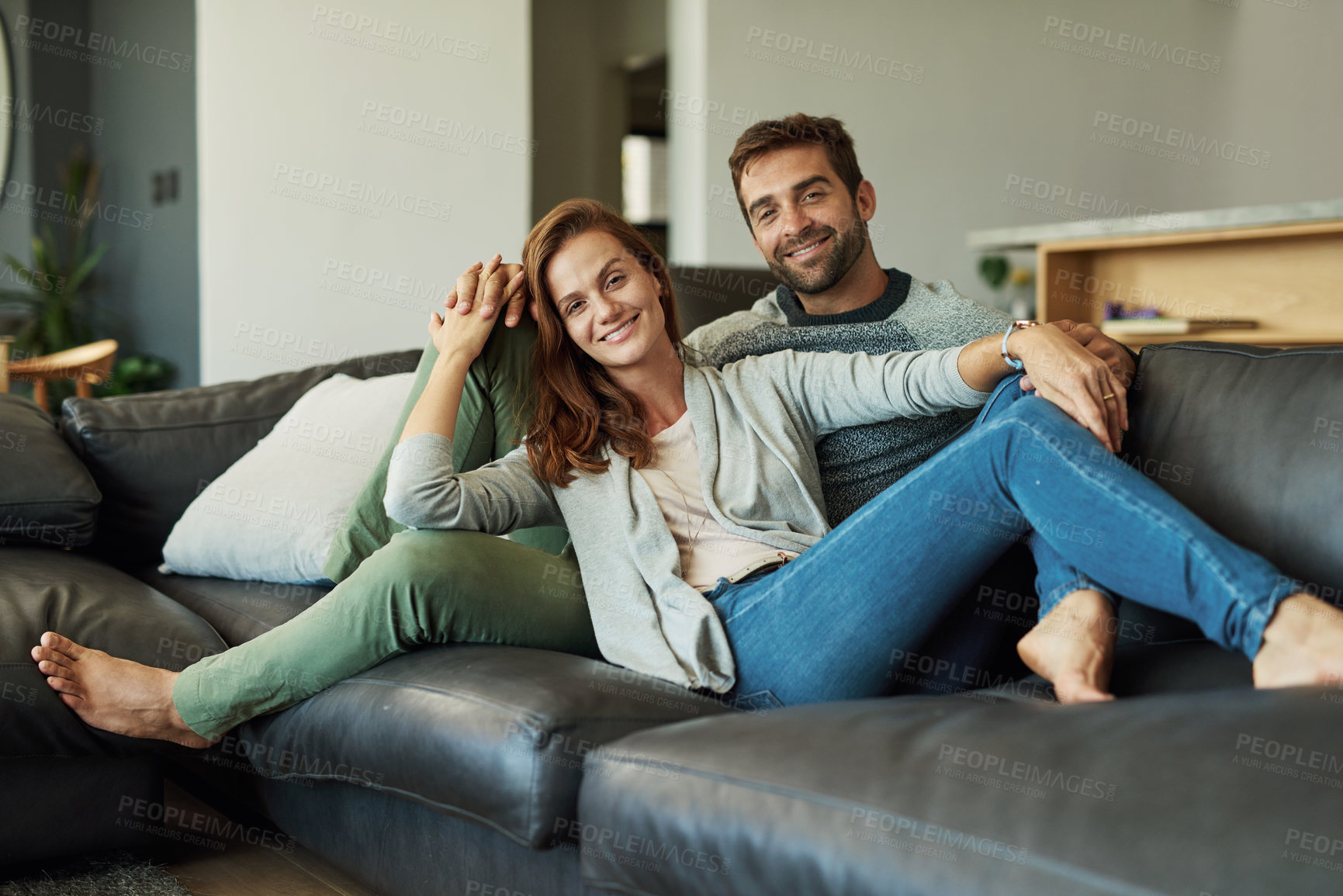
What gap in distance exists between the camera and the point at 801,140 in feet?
6.60

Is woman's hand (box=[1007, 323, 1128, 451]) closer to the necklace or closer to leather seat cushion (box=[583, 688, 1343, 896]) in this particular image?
leather seat cushion (box=[583, 688, 1343, 896])

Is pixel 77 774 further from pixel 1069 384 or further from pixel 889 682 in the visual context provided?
pixel 1069 384

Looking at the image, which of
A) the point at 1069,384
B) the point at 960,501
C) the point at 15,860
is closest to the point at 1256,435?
the point at 1069,384

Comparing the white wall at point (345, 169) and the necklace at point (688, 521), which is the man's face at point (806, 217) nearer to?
the necklace at point (688, 521)

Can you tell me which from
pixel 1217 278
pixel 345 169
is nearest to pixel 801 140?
pixel 1217 278

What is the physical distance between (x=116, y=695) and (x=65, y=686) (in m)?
0.07

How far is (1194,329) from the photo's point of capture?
3.08 meters

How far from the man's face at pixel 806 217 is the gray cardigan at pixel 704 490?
320 millimetres

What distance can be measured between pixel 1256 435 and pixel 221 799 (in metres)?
1.80

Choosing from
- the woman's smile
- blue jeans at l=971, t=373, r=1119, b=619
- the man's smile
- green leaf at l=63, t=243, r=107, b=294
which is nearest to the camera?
blue jeans at l=971, t=373, r=1119, b=619

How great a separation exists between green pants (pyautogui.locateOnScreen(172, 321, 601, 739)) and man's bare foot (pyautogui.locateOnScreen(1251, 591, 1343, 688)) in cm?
86

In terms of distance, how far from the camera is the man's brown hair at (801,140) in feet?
6.59

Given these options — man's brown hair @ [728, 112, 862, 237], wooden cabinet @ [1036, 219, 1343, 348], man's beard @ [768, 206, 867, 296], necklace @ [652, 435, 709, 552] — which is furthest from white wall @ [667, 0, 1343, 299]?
necklace @ [652, 435, 709, 552]

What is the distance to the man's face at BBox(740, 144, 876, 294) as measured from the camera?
199 cm
